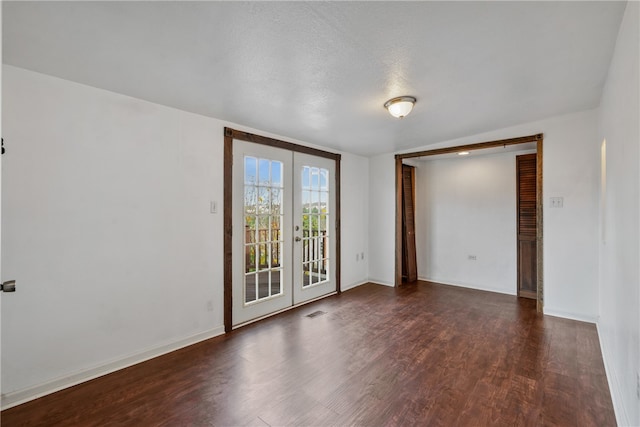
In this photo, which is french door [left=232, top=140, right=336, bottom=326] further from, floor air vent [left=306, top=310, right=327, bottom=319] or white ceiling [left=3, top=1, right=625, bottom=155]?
white ceiling [left=3, top=1, right=625, bottom=155]

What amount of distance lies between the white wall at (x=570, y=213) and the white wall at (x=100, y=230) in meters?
3.79

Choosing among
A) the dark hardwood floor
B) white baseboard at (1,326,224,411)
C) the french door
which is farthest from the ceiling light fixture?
white baseboard at (1,326,224,411)

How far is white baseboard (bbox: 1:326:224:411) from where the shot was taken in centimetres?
203

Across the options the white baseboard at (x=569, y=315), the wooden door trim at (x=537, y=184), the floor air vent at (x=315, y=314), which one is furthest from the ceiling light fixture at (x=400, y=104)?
the white baseboard at (x=569, y=315)

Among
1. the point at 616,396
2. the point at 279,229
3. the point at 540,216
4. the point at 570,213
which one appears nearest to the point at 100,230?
the point at 279,229

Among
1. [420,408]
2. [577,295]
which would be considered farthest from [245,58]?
[577,295]

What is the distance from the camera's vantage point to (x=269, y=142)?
3.66 m

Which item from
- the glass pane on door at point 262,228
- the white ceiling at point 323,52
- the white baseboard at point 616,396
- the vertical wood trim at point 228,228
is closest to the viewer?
the white ceiling at point 323,52

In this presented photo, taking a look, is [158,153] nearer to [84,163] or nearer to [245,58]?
[84,163]

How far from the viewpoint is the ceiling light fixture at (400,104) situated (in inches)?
103

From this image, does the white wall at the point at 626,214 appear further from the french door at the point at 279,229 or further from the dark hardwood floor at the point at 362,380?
the french door at the point at 279,229

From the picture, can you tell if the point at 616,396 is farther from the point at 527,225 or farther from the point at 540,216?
the point at 527,225

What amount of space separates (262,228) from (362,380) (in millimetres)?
2014

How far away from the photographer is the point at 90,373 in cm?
233
